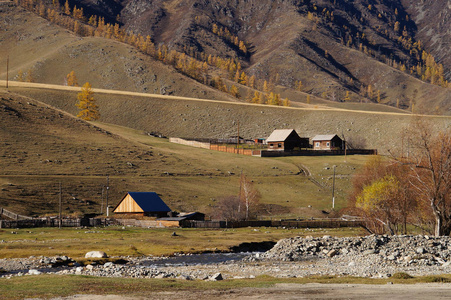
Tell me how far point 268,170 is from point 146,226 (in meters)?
46.8

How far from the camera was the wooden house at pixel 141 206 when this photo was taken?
283 feet

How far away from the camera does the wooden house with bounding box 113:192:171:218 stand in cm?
8631

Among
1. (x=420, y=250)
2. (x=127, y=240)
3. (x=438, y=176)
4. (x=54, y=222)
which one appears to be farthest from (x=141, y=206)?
(x=420, y=250)

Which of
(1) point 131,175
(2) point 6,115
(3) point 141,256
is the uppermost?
(2) point 6,115

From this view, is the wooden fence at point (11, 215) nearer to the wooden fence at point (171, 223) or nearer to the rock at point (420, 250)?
the wooden fence at point (171, 223)

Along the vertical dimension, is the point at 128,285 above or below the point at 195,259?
above

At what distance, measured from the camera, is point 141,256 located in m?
53.6

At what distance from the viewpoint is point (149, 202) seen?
3479 inches

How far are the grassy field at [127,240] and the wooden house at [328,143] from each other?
252 feet

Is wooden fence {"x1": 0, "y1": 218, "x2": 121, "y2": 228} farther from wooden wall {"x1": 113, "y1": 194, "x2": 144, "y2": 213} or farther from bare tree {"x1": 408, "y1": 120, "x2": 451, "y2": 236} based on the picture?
bare tree {"x1": 408, "y1": 120, "x2": 451, "y2": 236}

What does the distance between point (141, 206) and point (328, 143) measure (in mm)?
81962

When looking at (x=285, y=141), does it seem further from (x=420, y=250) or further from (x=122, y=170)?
(x=420, y=250)

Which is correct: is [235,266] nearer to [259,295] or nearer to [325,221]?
[259,295]

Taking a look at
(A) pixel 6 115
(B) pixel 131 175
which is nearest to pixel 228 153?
(B) pixel 131 175
